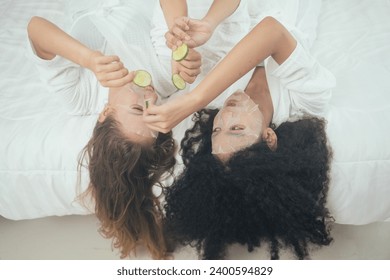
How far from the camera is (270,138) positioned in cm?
90

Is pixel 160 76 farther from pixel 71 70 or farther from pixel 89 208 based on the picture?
pixel 89 208

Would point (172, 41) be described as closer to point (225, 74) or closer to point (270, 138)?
point (225, 74)

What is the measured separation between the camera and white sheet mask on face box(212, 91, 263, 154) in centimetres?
91

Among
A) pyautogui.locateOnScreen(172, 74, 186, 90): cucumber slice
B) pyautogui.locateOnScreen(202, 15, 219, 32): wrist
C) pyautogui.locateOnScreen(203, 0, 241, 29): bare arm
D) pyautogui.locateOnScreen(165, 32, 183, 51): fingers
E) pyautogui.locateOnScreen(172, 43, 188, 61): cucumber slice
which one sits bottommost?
pyautogui.locateOnScreen(172, 74, 186, 90): cucumber slice

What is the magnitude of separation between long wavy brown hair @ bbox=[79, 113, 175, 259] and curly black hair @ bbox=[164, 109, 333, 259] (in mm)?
33

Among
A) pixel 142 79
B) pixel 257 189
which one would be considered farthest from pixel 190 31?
pixel 257 189

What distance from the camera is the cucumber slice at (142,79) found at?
0.92 meters

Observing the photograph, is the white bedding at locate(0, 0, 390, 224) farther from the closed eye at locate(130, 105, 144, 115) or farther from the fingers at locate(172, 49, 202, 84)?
the fingers at locate(172, 49, 202, 84)

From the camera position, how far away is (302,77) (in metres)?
0.92

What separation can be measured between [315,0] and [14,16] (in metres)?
0.68

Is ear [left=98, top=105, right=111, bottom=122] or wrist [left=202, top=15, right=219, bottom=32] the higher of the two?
wrist [left=202, top=15, right=219, bottom=32]

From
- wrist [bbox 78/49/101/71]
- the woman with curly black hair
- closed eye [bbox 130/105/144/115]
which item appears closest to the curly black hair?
the woman with curly black hair

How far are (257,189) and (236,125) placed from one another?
5.2 inches
